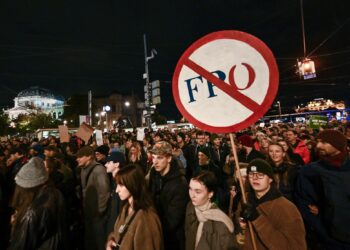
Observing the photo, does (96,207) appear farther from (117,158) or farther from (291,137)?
(291,137)

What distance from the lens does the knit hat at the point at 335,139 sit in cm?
292

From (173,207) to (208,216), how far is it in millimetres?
727

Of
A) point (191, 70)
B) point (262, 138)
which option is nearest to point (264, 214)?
point (191, 70)

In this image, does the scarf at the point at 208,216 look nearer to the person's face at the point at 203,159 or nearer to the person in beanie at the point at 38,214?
the person in beanie at the point at 38,214

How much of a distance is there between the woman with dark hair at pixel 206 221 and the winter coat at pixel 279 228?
234 mm

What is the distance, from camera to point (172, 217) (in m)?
3.06

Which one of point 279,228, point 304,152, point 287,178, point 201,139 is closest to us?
point 279,228

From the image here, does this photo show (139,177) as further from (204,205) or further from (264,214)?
(264,214)

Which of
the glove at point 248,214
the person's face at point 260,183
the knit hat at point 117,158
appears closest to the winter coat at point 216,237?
the glove at point 248,214

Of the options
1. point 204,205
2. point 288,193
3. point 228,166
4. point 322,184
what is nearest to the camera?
point 204,205

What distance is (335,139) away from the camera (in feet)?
9.73

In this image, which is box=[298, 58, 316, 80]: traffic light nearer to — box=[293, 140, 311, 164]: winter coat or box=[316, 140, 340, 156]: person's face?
box=[293, 140, 311, 164]: winter coat

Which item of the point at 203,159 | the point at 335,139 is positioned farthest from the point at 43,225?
the point at 203,159

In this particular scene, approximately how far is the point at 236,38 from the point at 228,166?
417cm
